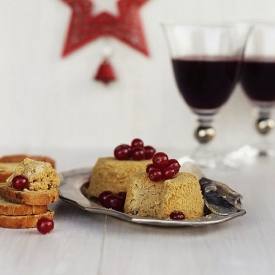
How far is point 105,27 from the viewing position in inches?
89.7

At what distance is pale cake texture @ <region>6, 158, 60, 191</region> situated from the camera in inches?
51.2

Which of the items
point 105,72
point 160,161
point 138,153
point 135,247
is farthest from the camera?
point 105,72

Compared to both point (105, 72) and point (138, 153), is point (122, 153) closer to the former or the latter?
point (138, 153)

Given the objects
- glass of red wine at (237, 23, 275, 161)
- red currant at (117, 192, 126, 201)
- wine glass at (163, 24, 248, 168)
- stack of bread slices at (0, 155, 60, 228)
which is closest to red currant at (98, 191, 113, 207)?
red currant at (117, 192, 126, 201)

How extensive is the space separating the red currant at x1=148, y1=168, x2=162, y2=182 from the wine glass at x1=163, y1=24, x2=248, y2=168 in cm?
68

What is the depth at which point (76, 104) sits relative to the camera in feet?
7.68

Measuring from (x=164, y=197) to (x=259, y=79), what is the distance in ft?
3.05

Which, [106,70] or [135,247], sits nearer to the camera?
[135,247]

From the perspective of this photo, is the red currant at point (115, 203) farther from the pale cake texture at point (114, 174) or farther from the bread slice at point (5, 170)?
the bread slice at point (5, 170)

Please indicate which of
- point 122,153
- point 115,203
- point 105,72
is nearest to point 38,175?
point 115,203

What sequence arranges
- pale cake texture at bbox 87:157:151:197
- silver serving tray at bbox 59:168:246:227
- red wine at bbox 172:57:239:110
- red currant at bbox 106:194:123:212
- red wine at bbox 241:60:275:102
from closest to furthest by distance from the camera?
1. silver serving tray at bbox 59:168:246:227
2. red currant at bbox 106:194:123:212
3. pale cake texture at bbox 87:157:151:197
4. red wine at bbox 172:57:239:110
5. red wine at bbox 241:60:275:102

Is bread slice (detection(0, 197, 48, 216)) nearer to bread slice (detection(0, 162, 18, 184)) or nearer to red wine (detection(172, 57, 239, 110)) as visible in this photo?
bread slice (detection(0, 162, 18, 184))

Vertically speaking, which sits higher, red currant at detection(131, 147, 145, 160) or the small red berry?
red currant at detection(131, 147, 145, 160)

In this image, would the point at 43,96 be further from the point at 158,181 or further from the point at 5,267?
the point at 5,267
